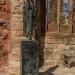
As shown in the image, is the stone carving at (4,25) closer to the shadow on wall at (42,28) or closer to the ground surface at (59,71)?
the shadow on wall at (42,28)

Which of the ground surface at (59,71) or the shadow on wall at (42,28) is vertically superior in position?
the shadow on wall at (42,28)

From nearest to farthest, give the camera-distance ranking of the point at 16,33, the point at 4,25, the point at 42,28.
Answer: the point at 16,33 < the point at 4,25 < the point at 42,28

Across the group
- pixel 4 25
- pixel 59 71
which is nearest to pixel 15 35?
pixel 4 25

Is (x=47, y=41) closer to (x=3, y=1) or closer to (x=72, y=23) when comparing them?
(x=72, y=23)

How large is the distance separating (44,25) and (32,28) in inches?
32.5

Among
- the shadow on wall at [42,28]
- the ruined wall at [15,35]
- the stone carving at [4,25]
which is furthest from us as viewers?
the shadow on wall at [42,28]

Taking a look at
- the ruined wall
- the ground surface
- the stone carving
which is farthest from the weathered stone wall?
the ground surface

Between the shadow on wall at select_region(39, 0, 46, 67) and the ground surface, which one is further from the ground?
the shadow on wall at select_region(39, 0, 46, 67)

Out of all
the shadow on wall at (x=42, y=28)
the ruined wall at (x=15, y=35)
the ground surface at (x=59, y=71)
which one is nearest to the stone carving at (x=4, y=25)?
the ruined wall at (x=15, y=35)

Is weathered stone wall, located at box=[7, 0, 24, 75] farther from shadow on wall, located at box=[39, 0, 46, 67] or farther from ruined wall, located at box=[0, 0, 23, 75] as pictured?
shadow on wall, located at box=[39, 0, 46, 67]

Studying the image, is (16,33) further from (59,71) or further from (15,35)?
(59,71)

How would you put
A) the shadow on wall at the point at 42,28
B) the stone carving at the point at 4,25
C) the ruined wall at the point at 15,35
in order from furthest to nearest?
the shadow on wall at the point at 42,28 < the stone carving at the point at 4,25 < the ruined wall at the point at 15,35

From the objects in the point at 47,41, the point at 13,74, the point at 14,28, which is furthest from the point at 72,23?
the point at 13,74

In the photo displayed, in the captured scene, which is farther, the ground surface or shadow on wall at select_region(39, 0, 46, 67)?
shadow on wall at select_region(39, 0, 46, 67)
